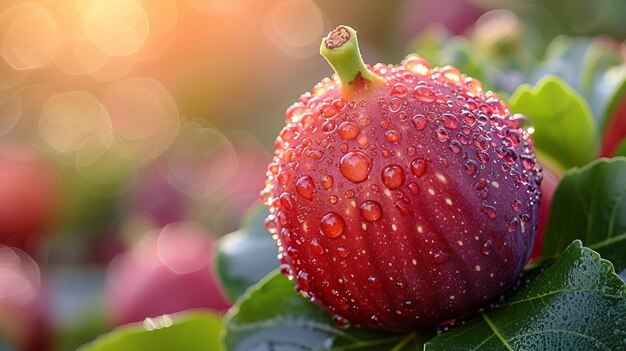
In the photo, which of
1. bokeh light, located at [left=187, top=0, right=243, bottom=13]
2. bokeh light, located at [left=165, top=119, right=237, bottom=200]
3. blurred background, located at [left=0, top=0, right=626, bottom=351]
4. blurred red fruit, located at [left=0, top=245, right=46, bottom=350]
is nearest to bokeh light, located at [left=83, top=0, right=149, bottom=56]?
blurred background, located at [left=0, top=0, right=626, bottom=351]

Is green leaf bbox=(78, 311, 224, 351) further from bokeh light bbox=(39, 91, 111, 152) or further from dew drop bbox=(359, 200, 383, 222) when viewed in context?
bokeh light bbox=(39, 91, 111, 152)

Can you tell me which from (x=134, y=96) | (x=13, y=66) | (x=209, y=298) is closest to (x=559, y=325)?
(x=209, y=298)

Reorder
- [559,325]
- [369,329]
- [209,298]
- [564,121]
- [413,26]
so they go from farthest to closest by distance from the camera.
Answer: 1. [413,26]
2. [209,298]
3. [564,121]
4. [369,329]
5. [559,325]

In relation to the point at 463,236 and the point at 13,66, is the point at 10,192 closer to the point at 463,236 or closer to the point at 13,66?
the point at 13,66

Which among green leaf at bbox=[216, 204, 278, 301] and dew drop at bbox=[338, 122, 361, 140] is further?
green leaf at bbox=[216, 204, 278, 301]

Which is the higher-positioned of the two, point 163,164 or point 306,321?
point 163,164

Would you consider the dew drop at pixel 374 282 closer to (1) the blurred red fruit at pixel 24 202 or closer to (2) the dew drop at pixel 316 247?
(2) the dew drop at pixel 316 247
